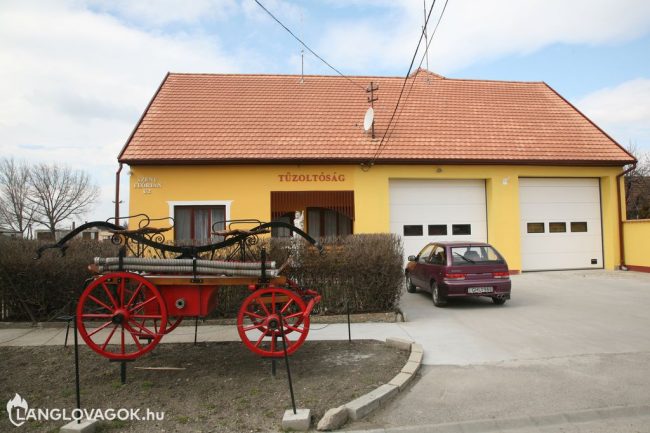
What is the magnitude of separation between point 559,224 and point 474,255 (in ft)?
23.9

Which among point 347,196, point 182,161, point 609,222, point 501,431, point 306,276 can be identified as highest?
point 182,161

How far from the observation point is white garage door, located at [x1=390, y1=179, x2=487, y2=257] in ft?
48.7

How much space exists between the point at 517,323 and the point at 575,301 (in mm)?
2914

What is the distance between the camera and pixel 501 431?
409cm

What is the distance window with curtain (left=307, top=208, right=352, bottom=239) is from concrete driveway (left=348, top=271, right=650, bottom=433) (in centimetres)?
631

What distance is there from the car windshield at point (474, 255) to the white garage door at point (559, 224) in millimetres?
5974

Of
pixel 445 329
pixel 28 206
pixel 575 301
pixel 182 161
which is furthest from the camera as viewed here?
pixel 28 206

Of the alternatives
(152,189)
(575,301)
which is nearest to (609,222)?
(575,301)

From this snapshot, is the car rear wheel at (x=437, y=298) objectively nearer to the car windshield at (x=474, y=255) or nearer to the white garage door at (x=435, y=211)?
the car windshield at (x=474, y=255)

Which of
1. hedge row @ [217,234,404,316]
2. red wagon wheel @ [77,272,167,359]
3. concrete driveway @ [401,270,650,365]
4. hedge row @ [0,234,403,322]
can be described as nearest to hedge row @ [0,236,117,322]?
hedge row @ [0,234,403,322]

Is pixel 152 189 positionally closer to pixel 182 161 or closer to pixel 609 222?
pixel 182 161

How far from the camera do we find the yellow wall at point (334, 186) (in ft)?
46.0

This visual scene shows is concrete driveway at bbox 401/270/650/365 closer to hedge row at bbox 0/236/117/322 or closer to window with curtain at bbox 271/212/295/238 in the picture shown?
window with curtain at bbox 271/212/295/238
